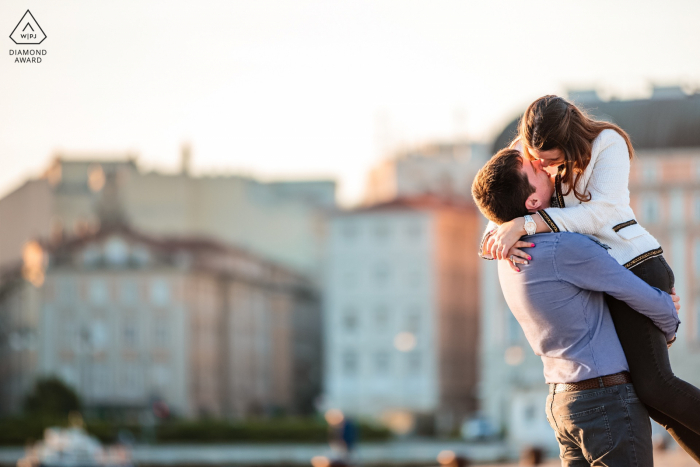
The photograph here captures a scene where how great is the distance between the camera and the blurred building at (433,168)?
96688 mm

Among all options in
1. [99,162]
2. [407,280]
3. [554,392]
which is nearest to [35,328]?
[99,162]

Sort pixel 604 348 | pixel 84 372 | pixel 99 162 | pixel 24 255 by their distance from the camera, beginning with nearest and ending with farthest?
1. pixel 604 348
2. pixel 84 372
3. pixel 24 255
4. pixel 99 162

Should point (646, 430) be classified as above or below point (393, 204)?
below

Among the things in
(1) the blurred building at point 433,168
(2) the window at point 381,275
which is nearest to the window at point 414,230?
(2) the window at point 381,275

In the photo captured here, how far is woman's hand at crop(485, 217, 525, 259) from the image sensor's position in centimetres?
461

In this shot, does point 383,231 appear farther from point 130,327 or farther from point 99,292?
point 99,292

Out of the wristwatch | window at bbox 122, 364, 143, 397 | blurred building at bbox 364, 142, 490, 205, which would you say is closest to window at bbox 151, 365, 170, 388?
window at bbox 122, 364, 143, 397

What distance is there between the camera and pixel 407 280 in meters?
79.9

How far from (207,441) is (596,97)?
84.2ft

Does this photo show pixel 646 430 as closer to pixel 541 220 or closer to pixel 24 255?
→ pixel 541 220

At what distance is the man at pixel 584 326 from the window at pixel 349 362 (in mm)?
74558

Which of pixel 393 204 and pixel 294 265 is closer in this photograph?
pixel 393 204

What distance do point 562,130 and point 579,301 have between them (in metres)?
0.62

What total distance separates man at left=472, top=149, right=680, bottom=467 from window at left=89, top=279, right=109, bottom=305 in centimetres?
7634
